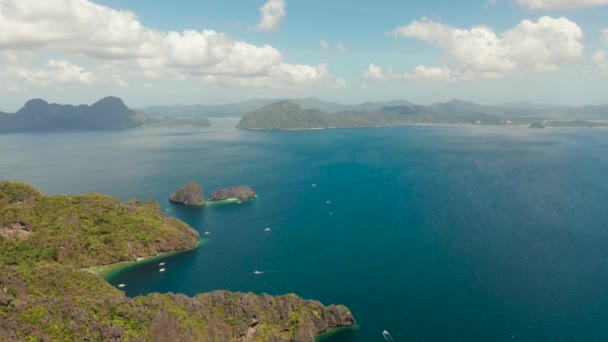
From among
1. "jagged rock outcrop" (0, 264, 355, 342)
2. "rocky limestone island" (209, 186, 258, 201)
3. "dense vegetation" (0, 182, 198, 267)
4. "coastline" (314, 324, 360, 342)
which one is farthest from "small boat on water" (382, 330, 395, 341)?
"rocky limestone island" (209, 186, 258, 201)

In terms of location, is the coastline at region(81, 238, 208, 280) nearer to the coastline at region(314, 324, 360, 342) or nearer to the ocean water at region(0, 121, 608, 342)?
the ocean water at region(0, 121, 608, 342)

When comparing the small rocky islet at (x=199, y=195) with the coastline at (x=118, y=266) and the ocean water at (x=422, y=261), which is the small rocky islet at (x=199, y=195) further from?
the coastline at (x=118, y=266)

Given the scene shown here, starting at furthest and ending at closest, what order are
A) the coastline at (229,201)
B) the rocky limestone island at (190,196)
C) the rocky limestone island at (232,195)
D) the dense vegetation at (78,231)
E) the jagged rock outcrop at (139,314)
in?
the rocky limestone island at (232,195)
the coastline at (229,201)
the rocky limestone island at (190,196)
the dense vegetation at (78,231)
the jagged rock outcrop at (139,314)

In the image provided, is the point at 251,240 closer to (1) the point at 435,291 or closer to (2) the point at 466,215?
(1) the point at 435,291

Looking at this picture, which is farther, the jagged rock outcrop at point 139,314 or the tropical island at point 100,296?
the tropical island at point 100,296

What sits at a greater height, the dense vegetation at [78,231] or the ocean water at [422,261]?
the dense vegetation at [78,231]

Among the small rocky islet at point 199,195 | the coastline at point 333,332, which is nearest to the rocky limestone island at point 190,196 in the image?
the small rocky islet at point 199,195

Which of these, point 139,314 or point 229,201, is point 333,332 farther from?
point 229,201
